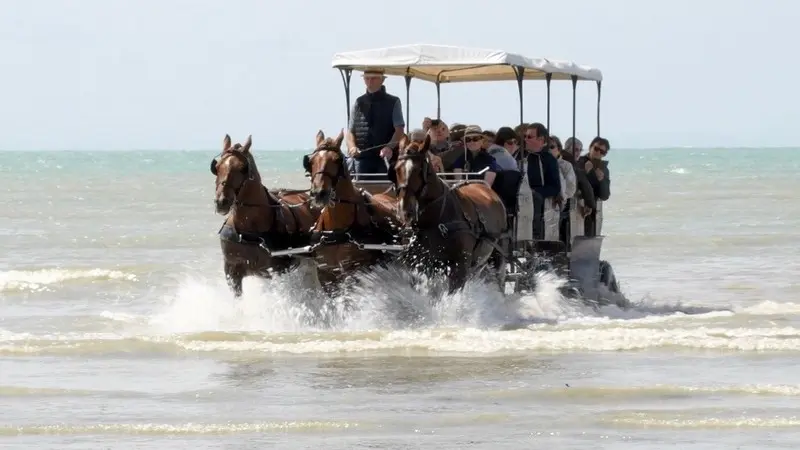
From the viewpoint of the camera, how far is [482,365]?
12.8 m

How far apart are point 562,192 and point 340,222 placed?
10.3 feet

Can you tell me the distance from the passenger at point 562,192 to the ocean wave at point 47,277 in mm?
8168

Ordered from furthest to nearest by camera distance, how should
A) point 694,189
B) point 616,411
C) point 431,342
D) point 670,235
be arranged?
point 694,189 < point 670,235 < point 431,342 < point 616,411

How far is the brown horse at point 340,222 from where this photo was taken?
45.0 ft

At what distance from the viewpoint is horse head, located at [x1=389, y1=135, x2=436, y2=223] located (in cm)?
1369

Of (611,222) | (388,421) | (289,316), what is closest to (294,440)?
(388,421)

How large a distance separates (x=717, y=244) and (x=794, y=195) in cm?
2070

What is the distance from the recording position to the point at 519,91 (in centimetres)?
1507

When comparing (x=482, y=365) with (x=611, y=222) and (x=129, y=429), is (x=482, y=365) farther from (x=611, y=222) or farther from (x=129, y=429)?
(x=611, y=222)

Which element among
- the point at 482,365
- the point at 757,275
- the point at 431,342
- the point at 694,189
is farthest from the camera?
the point at 694,189

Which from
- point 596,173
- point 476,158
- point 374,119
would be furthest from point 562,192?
point 374,119

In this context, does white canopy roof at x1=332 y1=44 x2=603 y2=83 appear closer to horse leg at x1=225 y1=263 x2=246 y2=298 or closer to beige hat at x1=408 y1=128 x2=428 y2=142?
beige hat at x1=408 y1=128 x2=428 y2=142

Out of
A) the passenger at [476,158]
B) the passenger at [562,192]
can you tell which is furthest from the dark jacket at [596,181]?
the passenger at [476,158]

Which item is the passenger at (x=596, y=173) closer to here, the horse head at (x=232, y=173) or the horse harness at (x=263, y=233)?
the horse harness at (x=263, y=233)
